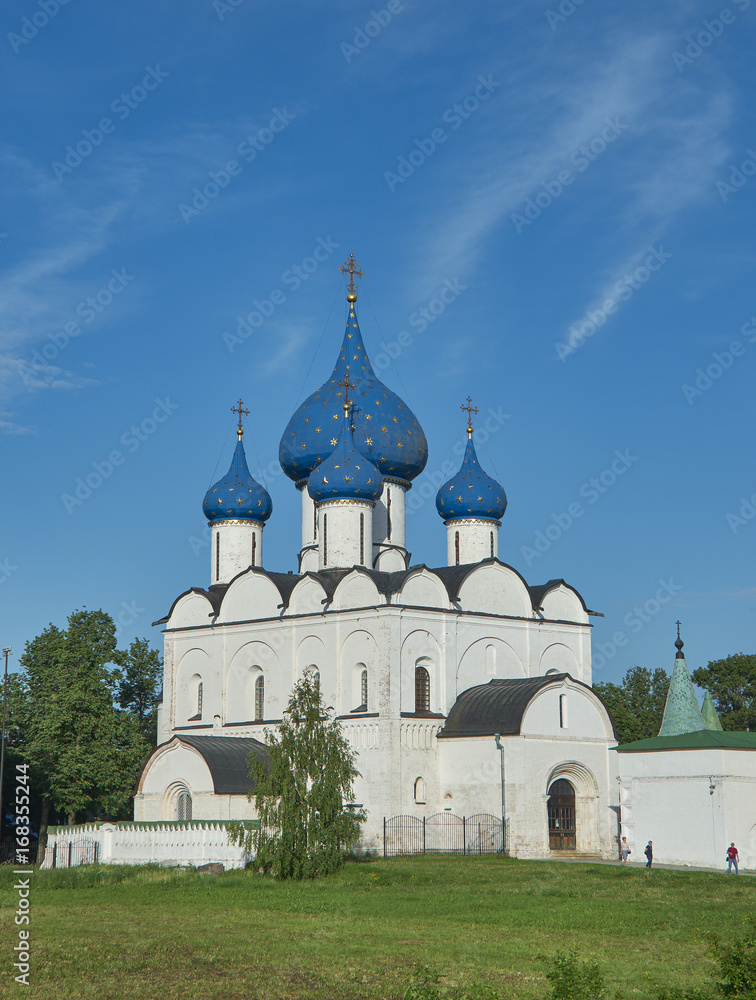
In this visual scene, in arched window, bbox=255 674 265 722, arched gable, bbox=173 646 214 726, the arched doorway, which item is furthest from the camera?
arched gable, bbox=173 646 214 726

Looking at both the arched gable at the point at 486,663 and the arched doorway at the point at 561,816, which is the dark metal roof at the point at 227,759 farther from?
the arched doorway at the point at 561,816

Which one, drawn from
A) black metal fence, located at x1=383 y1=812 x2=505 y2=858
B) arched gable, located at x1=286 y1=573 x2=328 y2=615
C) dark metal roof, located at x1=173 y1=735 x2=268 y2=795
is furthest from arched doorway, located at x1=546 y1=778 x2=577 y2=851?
arched gable, located at x1=286 y1=573 x2=328 y2=615

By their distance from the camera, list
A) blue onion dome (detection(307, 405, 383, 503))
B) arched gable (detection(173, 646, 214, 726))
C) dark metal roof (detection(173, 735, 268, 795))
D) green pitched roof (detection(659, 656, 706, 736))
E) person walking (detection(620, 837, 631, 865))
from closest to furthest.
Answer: person walking (detection(620, 837, 631, 865)), dark metal roof (detection(173, 735, 268, 795)), green pitched roof (detection(659, 656, 706, 736)), blue onion dome (detection(307, 405, 383, 503)), arched gable (detection(173, 646, 214, 726))

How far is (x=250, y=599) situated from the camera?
30672mm

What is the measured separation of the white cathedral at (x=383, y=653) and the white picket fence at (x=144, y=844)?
67.2 inches

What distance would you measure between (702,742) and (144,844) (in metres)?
11.0

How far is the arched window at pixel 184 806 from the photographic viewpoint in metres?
26.8

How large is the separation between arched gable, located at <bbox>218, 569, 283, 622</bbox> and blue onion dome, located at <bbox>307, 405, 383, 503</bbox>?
2.61 metres

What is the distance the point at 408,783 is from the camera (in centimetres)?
2658

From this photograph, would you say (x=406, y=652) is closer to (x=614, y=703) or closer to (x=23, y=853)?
(x=23, y=853)

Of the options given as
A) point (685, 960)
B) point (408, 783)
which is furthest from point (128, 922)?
point (408, 783)

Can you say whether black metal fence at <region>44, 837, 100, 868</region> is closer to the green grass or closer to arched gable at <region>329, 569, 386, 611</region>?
the green grass

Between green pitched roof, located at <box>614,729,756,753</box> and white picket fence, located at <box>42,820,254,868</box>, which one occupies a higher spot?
green pitched roof, located at <box>614,729,756,753</box>

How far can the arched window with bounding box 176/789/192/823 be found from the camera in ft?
88.0
